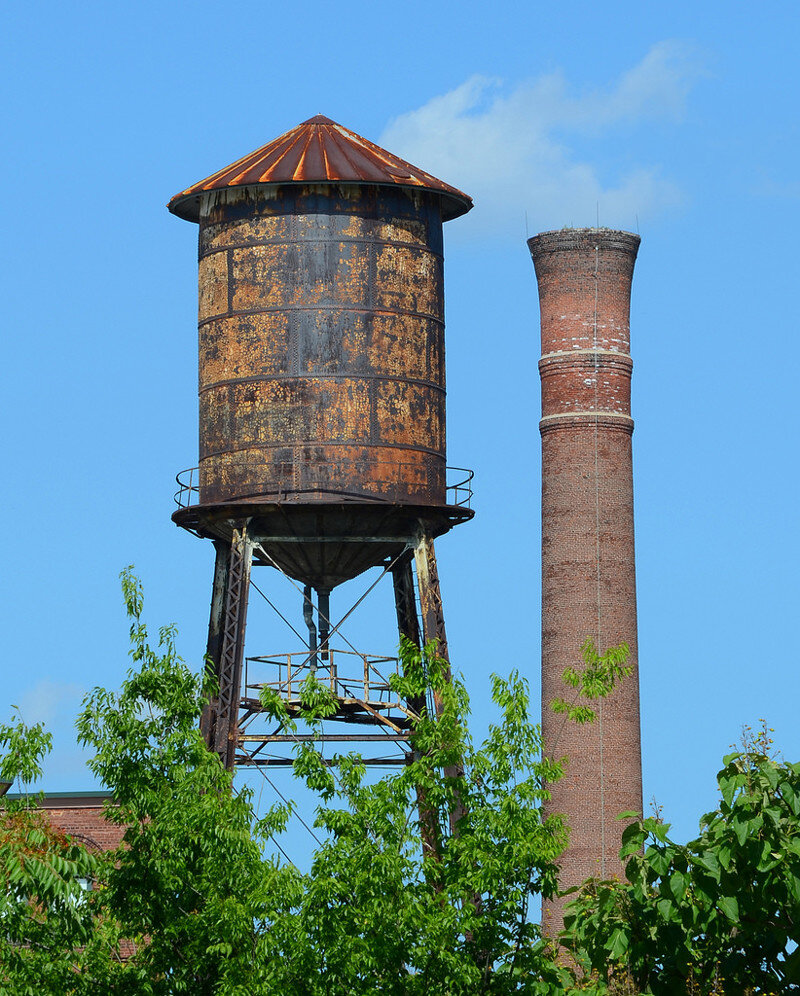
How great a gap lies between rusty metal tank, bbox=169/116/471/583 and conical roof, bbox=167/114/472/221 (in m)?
0.05

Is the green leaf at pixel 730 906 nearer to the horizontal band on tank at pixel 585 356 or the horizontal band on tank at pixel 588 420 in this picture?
the horizontal band on tank at pixel 588 420

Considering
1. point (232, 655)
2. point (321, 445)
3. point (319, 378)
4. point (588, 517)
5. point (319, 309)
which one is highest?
point (588, 517)

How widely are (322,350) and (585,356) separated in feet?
49.4

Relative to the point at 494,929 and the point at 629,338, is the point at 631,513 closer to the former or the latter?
the point at 629,338

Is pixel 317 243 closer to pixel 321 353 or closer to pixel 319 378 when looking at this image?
pixel 321 353

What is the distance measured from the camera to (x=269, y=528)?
28453 millimetres

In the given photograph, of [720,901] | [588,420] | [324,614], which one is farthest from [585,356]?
[720,901]

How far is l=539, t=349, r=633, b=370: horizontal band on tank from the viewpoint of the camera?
139ft

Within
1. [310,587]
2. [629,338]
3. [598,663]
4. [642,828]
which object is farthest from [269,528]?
[629,338]

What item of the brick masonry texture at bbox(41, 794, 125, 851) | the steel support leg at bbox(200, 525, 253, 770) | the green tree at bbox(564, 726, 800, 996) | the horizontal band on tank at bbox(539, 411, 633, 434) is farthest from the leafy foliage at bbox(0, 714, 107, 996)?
the horizontal band on tank at bbox(539, 411, 633, 434)

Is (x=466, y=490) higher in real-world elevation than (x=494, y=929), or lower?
higher

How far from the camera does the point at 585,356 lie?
42.3 metres

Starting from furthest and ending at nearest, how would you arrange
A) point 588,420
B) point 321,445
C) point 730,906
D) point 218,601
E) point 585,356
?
1. point 585,356
2. point 588,420
3. point 218,601
4. point 321,445
5. point 730,906

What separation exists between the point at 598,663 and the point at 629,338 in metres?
24.4
